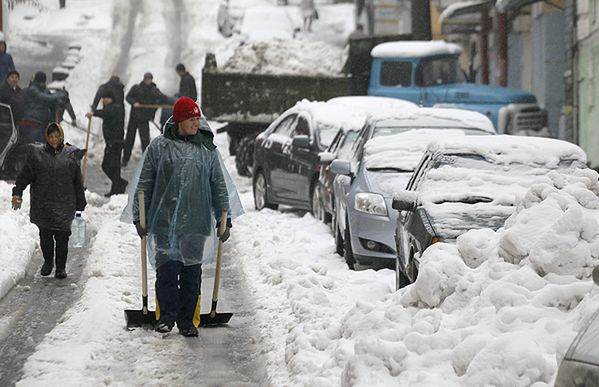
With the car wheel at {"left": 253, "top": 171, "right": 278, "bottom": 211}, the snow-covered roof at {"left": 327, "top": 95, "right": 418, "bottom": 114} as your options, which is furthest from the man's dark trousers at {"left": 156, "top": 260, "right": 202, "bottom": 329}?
the car wheel at {"left": 253, "top": 171, "right": 278, "bottom": 211}

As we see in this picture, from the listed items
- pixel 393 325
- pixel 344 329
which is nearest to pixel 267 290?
pixel 344 329

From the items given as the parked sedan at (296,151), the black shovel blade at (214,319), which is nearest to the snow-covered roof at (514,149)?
the black shovel blade at (214,319)

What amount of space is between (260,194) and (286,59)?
33.1ft

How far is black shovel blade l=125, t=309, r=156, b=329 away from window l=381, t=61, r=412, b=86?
1690 cm

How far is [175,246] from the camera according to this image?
9516 millimetres

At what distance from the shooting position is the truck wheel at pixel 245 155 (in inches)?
1010

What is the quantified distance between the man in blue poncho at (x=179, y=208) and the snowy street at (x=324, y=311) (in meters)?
0.26

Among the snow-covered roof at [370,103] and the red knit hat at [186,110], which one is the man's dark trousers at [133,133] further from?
the red knit hat at [186,110]

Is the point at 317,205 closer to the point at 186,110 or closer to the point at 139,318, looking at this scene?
the point at 139,318

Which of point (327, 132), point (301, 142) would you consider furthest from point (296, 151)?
point (301, 142)

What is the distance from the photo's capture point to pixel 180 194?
9.52 m

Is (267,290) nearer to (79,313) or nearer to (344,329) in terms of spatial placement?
(79,313)

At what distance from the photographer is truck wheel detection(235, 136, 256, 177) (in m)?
25.7

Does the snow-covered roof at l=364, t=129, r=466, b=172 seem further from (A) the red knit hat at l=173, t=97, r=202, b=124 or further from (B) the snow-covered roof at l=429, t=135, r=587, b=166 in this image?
(A) the red knit hat at l=173, t=97, r=202, b=124
